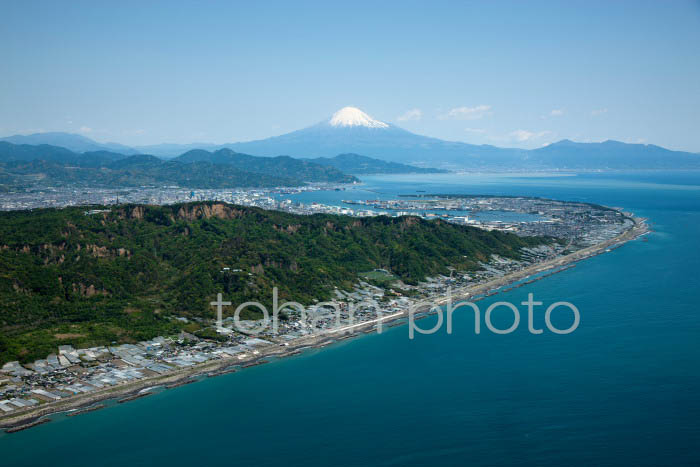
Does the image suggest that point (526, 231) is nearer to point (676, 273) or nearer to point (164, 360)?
point (676, 273)

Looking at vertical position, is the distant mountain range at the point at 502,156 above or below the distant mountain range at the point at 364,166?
above

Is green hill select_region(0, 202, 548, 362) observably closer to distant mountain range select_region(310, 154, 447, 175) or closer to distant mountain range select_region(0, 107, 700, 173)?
distant mountain range select_region(310, 154, 447, 175)

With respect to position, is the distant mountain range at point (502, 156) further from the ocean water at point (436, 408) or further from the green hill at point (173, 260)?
the ocean water at point (436, 408)

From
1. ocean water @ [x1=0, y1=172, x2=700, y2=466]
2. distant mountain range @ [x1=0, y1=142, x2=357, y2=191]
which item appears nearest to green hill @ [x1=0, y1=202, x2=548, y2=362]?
ocean water @ [x1=0, y1=172, x2=700, y2=466]

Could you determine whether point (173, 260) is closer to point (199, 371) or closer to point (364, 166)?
point (199, 371)

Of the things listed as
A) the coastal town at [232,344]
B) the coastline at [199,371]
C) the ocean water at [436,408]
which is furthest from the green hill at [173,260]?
the ocean water at [436,408]

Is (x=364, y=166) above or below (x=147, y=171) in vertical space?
above

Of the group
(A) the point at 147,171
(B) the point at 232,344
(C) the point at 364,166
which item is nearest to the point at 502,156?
(C) the point at 364,166
